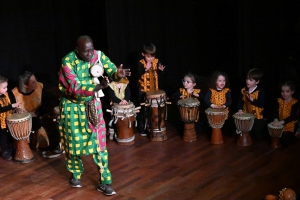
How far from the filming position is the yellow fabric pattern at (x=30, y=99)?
21.6ft

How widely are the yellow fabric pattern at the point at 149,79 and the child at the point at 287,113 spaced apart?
151 centimetres

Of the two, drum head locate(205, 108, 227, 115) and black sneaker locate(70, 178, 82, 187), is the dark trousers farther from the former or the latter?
drum head locate(205, 108, 227, 115)

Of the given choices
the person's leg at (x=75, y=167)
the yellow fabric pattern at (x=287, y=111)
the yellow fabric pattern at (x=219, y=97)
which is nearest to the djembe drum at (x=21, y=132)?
the person's leg at (x=75, y=167)

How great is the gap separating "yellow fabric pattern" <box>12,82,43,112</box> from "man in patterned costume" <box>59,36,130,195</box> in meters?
1.43

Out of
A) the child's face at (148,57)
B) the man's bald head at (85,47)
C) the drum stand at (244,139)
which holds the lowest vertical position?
the drum stand at (244,139)

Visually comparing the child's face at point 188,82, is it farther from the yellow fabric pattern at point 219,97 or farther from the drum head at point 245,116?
the drum head at point 245,116

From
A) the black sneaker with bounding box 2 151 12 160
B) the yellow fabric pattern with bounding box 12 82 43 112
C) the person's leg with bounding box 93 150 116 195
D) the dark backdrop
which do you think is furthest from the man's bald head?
the dark backdrop

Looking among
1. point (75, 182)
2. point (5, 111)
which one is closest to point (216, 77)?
point (75, 182)

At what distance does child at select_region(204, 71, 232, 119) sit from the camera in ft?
21.9

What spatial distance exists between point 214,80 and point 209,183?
62.3 inches

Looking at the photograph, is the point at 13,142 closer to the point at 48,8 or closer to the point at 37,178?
the point at 37,178

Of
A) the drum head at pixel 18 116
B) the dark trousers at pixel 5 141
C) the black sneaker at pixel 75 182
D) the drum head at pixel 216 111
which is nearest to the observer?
the black sneaker at pixel 75 182

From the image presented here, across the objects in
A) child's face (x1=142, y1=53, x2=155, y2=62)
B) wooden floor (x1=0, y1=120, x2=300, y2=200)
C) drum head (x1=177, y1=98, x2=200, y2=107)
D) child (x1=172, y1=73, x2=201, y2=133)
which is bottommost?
wooden floor (x1=0, y1=120, x2=300, y2=200)

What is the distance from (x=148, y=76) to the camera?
22.4 ft
